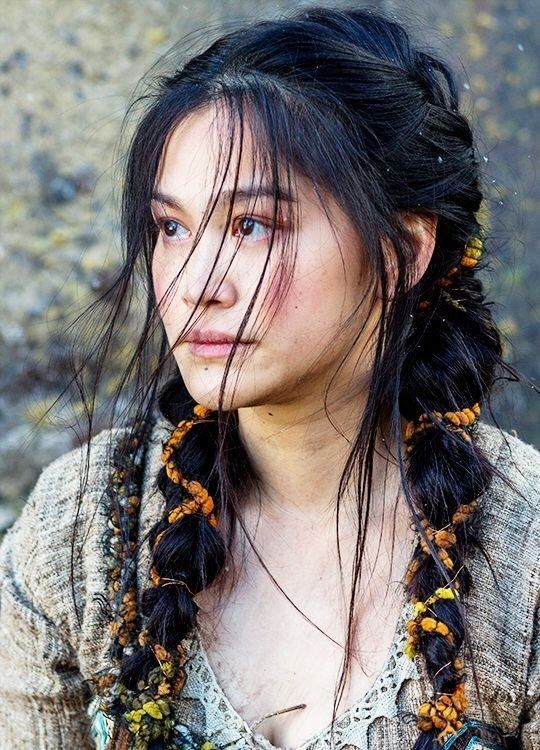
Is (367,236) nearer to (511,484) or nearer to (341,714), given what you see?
(511,484)

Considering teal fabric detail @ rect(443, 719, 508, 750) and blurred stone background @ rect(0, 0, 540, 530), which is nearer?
teal fabric detail @ rect(443, 719, 508, 750)

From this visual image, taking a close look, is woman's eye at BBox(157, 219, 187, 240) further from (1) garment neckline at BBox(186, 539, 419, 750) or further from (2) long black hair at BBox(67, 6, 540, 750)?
(1) garment neckline at BBox(186, 539, 419, 750)

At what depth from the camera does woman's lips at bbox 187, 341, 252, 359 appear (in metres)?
1.53

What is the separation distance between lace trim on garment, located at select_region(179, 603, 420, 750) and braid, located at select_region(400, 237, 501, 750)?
0.04 m

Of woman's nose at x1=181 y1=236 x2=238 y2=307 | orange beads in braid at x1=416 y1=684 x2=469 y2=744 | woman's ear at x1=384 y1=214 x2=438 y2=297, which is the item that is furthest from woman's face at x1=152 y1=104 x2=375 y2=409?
orange beads in braid at x1=416 y1=684 x2=469 y2=744

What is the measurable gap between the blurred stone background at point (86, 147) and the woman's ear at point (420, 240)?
187cm

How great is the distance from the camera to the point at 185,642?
1.73 m

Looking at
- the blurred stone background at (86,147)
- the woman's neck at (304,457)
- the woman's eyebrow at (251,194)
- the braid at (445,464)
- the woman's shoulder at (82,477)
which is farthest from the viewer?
the blurred stone background at (86,147)

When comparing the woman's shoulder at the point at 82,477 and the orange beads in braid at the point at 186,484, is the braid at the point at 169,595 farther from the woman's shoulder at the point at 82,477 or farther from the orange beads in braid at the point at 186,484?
the woman's shoulder at the point at 82,477

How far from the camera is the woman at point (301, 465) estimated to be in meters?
1.54

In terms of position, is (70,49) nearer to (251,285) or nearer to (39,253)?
(39,253)

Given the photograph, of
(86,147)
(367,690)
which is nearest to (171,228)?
(367,690)

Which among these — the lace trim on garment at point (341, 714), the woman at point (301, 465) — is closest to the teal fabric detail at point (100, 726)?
the woman at point (301, 465)

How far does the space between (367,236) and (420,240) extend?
17cm
